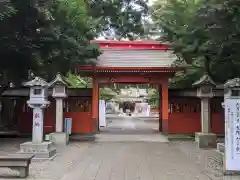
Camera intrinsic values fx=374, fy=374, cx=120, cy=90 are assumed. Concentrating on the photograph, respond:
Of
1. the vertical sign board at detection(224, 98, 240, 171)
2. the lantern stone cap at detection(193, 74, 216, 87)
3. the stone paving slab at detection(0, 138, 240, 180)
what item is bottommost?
the stone paving slab at detection(0, 138, 240, 180)

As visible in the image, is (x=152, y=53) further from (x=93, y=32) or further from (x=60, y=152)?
(x=60, y=152)

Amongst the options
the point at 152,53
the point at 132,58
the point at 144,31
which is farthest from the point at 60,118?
the point at 144,31

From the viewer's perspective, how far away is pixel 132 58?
23.2m

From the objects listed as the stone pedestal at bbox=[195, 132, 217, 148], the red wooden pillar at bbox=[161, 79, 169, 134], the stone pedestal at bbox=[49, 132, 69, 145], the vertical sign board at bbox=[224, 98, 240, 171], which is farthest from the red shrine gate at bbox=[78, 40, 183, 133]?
the vertical sign board at bbox=[224, 98, 240, 171]

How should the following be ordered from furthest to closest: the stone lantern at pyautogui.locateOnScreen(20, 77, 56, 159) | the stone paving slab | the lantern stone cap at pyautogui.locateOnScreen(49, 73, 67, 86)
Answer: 1. the lantern stone cap at pyautogui.locateOnScreen(49, 73, 67, 86)
2. the stone lantern at pyautogui.locateOnScreen(20, 77, 56, 159)
3. the stone paving slab

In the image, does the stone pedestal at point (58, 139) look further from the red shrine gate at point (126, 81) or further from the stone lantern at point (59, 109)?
the red shrine gate at point (126, 81)

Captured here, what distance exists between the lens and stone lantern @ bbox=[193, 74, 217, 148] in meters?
16.7

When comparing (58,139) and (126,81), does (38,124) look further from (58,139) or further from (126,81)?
(126,81)

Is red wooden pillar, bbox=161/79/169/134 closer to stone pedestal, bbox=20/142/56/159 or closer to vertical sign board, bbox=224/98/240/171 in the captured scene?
stone pedestal, bbox=20/142/56/159

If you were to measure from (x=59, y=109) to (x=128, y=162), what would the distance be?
6.86 metres

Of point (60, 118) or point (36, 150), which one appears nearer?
point (36, 150)

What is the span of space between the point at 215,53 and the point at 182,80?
690 cm

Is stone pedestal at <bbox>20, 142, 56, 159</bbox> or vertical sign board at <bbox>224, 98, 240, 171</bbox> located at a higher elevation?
vertical sign board at <bbox>224, 98, 240, 171</bbox>

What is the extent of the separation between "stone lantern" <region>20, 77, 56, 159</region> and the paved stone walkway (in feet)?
1.76
